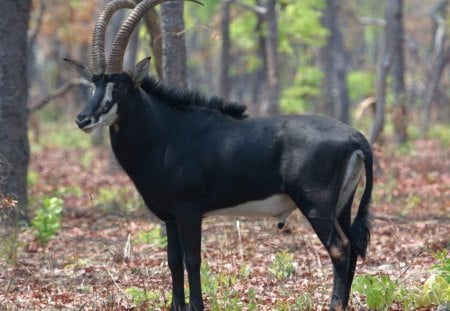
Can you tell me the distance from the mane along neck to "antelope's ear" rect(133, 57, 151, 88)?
193mm

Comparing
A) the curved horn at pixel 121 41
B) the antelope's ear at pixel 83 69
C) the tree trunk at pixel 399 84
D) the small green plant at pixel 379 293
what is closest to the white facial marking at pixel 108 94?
the curved horn at pixel 121 41

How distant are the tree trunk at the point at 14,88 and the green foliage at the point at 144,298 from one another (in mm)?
3831

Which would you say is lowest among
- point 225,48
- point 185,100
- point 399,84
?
point 399,84

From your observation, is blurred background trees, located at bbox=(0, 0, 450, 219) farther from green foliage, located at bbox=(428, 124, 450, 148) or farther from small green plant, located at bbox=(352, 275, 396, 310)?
small green plant, located at bbox=(352, 275, 396, 310)

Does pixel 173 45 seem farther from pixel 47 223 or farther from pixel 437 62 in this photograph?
pixel 437 62

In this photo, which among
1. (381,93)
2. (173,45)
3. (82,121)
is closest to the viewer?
(82,121)

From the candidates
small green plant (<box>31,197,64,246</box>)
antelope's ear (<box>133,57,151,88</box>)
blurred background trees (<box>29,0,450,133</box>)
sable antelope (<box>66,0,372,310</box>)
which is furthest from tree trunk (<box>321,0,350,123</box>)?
antelope's ear (<box>133,57,151,88</box>)

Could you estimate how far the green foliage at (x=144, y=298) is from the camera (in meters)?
7.58

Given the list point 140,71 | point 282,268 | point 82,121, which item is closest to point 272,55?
point 282,268

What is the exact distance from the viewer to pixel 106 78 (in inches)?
283

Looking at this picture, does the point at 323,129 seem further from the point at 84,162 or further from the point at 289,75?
the point at 289,75

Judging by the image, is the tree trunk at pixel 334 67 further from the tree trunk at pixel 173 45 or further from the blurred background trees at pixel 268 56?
the tree trunk at pixel 173 45

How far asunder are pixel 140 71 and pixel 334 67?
911 inches

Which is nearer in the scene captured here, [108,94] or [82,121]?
[82,121]
